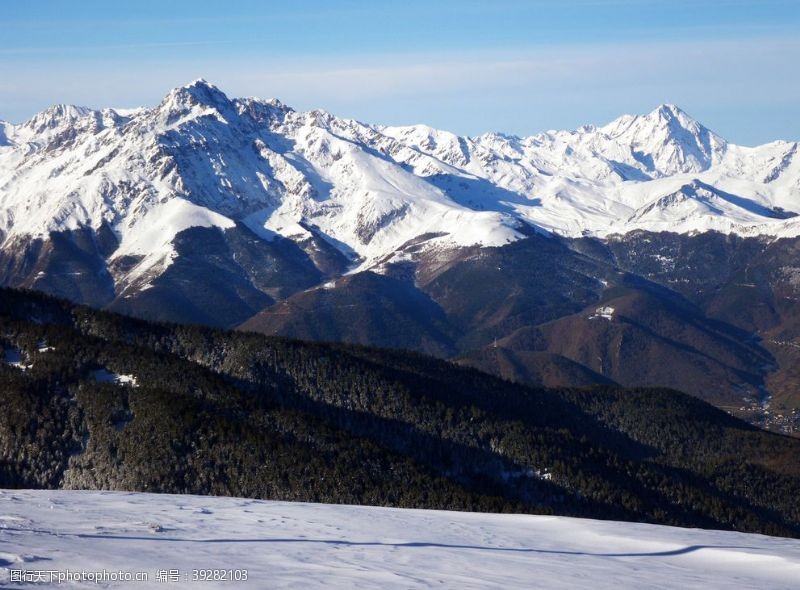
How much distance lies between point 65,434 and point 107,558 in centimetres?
10907

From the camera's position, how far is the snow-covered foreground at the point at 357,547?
168 ft

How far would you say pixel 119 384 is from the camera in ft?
553

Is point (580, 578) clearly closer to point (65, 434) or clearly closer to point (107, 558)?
point (107, 558)

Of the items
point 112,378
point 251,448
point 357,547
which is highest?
point 112,378

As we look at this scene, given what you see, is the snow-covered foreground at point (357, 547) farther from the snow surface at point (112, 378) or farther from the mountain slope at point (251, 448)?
the snow surface at point (112, 378)

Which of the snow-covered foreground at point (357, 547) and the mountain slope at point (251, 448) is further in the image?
the mountain slope at point (251, 448)

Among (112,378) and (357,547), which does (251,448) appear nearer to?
(112,378)

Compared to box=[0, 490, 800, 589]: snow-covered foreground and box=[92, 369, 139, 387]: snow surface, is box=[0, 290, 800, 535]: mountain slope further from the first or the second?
box=[0, 490, 800, 589]: snow-covered foreground

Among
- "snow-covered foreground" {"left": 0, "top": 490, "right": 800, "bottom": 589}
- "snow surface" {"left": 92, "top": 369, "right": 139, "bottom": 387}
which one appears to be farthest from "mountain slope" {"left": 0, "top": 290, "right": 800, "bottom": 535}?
"snow-covered foreground" {"left": 0, "top": 490, "right": 800, "bottom": 589}

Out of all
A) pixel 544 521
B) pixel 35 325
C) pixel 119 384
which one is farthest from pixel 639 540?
pixel 35 325

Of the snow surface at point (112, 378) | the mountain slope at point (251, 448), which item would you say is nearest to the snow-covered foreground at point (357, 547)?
the mountain slope at point (251, 448)

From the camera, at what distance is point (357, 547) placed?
2313 inches

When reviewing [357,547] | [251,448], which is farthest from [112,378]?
[357,547]

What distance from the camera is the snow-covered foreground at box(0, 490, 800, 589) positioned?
168ft
